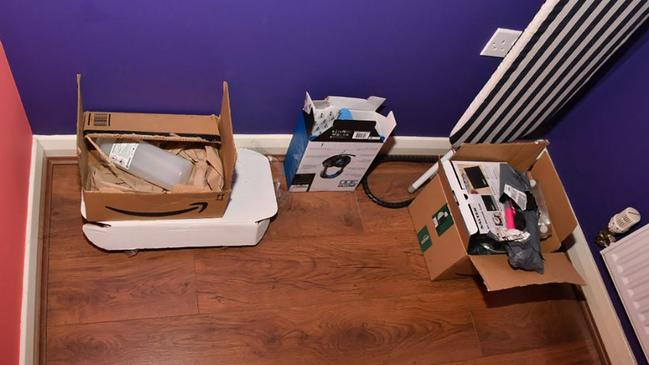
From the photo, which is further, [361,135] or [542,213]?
[542,213]

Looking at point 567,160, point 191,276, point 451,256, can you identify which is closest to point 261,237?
point 191,276

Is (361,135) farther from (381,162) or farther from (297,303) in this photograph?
(297,303)

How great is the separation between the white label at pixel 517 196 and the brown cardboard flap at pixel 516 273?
0.17 meters

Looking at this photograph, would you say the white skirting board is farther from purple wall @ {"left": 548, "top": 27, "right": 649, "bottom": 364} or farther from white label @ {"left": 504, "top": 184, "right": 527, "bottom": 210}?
white label @ {"left": 504, "top": 184, "right": 527, "bottom": 210}

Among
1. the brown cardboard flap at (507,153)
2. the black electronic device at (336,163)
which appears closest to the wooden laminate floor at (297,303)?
the black electronic device at (336,163)

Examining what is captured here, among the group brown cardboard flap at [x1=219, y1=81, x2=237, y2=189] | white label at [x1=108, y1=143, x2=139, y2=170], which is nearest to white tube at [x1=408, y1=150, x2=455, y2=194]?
brown cardboard flap at [x1=219, y1=81, x2=237, y2=189]

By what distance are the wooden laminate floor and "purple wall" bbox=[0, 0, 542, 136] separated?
33cm

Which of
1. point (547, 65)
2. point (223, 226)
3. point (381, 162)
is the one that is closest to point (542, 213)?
point (547, 65)

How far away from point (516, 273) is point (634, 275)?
1.22 ft

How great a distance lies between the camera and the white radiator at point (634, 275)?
4.95ft

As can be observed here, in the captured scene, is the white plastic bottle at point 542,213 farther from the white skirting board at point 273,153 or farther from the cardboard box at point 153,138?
the cardboard box at point 153,138

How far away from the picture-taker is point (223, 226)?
1.43 meters

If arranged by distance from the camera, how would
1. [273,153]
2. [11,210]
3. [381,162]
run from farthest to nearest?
[381,162] → [273,153] → [11,210]

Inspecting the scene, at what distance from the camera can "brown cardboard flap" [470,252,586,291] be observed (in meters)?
1.45
